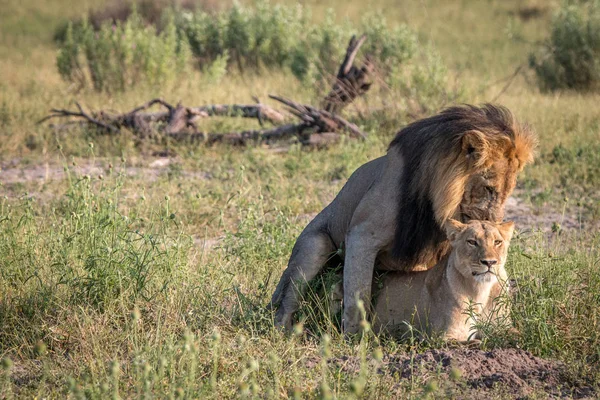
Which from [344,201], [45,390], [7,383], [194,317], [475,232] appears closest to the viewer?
[7,383]

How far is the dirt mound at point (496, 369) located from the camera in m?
3.94

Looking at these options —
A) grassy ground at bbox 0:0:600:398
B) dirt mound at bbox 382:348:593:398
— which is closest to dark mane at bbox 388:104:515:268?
grassy ground at bbox 0:0:600:398

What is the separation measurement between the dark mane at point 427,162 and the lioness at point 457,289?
17 cm

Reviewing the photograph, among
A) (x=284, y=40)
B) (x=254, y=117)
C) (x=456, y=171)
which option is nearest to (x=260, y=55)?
(x=284, y=40)

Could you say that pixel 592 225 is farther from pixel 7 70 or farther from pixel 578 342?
pixel 7 70

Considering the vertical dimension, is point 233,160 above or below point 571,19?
below

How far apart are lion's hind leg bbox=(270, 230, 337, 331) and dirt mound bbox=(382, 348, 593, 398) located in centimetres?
95

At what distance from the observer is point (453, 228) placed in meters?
4.44

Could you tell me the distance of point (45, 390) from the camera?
156 inches

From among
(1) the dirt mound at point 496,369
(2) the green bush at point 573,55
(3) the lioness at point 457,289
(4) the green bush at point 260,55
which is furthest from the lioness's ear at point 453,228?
(2) the green bush at point 573,55

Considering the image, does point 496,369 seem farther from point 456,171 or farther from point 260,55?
point 260,55

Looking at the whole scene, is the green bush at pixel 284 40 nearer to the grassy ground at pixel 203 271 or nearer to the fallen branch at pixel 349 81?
the fallen branch at pixel 349 81

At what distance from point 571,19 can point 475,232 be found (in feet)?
35.8

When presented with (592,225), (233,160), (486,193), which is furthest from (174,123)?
(486,193)
